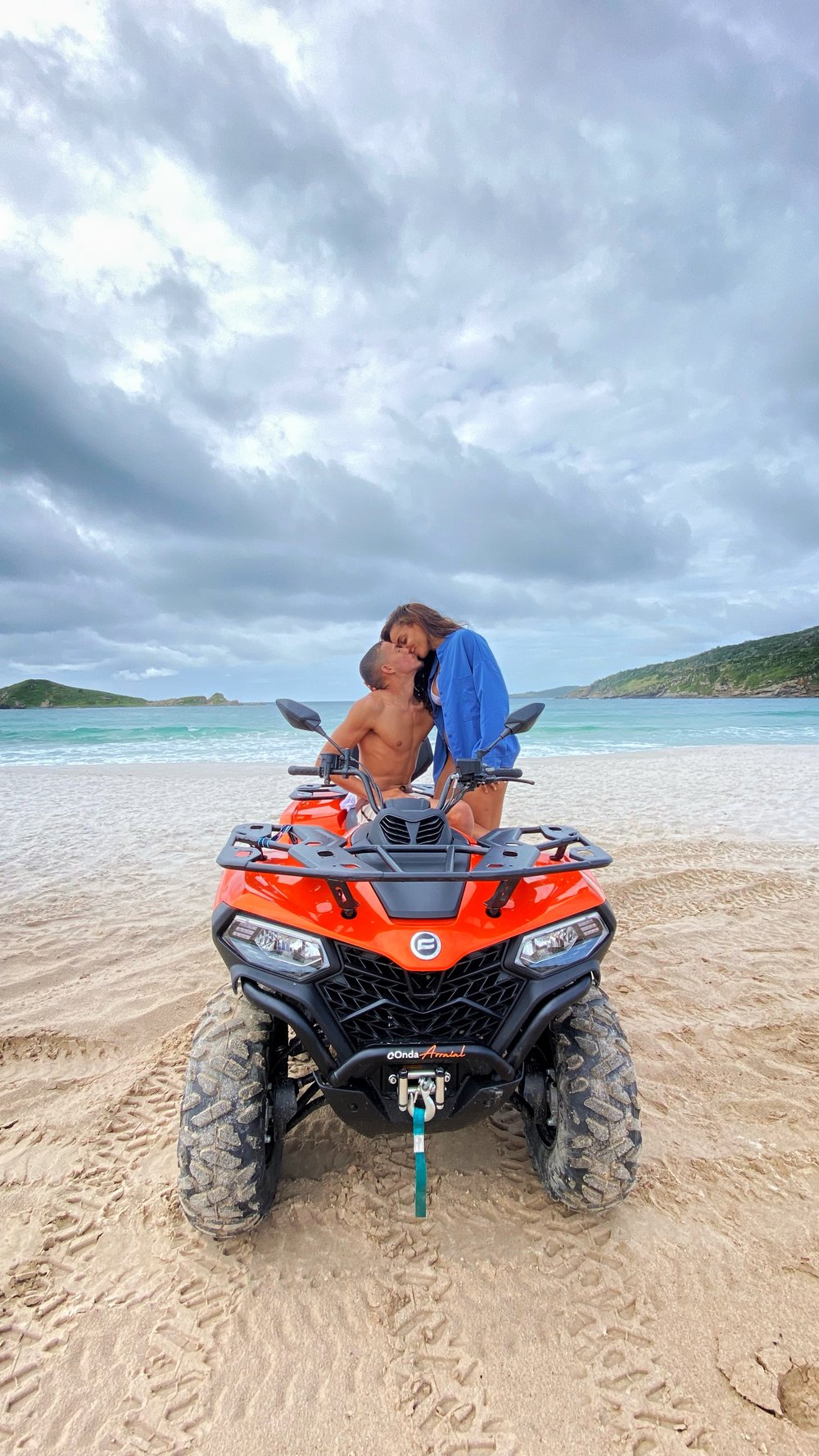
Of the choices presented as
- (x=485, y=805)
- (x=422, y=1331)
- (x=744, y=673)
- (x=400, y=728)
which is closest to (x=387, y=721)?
(x=400, y=728)

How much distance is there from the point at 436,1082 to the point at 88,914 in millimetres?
3960

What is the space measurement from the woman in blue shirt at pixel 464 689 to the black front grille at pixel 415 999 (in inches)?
36.3

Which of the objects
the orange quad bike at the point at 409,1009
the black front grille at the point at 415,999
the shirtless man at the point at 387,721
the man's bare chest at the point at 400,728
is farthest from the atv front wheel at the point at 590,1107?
the man's bare chest at the point at 400,728

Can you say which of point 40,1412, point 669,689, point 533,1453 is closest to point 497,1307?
point 533,1453

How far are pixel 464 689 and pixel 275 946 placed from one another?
1.40 metres

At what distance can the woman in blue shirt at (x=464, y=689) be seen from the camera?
2.69m

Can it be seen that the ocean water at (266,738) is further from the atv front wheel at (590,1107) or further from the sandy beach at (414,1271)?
the atv front wheel at (590,1107)

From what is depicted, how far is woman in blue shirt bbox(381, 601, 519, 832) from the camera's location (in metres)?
2.69

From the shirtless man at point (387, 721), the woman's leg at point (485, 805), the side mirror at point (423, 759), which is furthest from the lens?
the side mirror at point (423, 759)

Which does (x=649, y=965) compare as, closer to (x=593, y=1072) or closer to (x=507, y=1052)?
(x=593, y=1072)

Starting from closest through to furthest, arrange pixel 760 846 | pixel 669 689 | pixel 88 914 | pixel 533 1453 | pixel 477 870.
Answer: pixel 533 1453, pixel 477 870, pixel 88 914, pixel 760 846, pixel 669 689

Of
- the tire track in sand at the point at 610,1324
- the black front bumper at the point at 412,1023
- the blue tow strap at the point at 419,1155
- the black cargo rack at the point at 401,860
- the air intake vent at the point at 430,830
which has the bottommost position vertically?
the tire track in sand at the point at 610,1324

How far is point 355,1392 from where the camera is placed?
4.90ft

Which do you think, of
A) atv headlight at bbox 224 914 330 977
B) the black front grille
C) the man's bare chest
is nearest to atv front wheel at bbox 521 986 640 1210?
the black front grille
